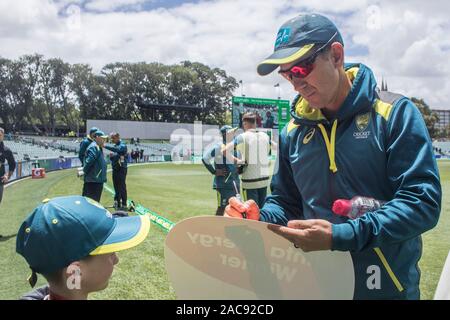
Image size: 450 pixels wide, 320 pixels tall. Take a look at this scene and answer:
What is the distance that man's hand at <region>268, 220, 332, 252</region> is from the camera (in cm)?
165

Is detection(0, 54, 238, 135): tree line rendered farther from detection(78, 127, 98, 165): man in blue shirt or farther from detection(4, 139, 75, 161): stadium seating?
detection(78, 127, 98, 165): man in blue shirt

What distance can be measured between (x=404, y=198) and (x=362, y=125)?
1.30 ft

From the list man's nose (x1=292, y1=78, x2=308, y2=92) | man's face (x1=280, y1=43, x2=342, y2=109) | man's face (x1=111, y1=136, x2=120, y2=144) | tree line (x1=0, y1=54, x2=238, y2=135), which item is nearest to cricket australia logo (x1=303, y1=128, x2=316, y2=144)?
man's face (x1=280, y1=43, x2=342, y2=109)

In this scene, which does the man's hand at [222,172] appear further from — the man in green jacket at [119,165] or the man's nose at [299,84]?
the man's nose at [299,84]

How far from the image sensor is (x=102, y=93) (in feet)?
262

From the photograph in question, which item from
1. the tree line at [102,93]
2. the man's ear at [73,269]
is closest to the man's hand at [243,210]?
the man's ear at [73,269]

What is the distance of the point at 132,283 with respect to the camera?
17.3 feet

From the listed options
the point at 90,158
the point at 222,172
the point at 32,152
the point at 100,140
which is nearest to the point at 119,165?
the point at 100,140

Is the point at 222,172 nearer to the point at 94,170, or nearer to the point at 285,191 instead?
the point at 94,170
